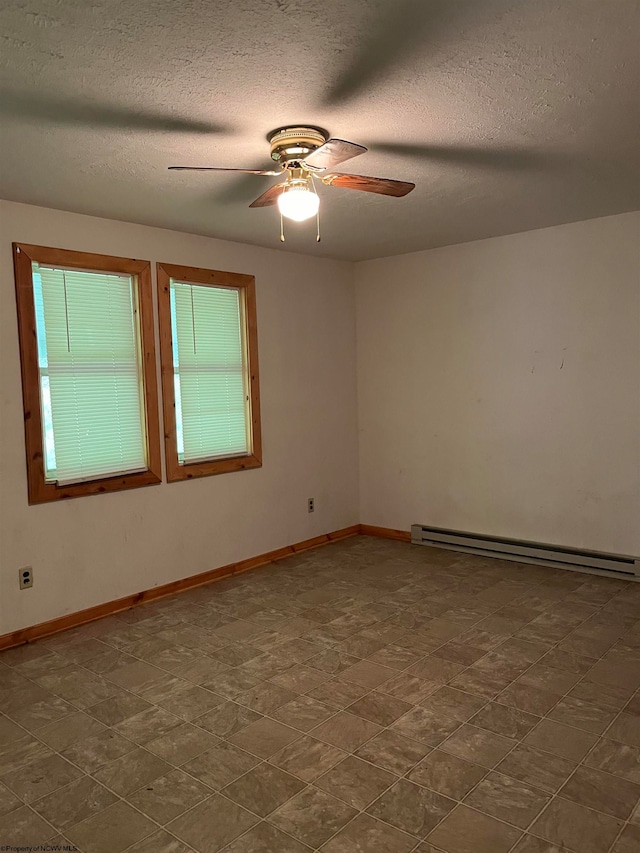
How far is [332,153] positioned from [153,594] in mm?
3086

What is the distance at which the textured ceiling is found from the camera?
1.84 metres

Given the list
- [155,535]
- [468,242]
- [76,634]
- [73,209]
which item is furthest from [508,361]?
[76,634]

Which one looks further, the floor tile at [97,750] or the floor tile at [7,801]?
the floor tile at [97,750]

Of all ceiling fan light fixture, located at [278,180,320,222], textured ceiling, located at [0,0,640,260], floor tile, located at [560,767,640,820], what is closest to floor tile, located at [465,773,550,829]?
floor tile, located at [560,767,640,820]

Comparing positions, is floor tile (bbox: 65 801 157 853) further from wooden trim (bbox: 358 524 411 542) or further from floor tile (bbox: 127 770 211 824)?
wooden trim (bbox: 358 524 411 542)

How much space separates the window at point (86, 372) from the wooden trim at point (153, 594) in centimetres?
73

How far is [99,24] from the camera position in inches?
72.1

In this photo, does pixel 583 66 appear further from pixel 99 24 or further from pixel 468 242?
pixel 468 242

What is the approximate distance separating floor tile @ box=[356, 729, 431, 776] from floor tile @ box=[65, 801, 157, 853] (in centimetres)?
82

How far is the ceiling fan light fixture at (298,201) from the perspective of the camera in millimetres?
2674

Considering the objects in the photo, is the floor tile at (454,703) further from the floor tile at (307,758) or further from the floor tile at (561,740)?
the floor tile at (307,758)

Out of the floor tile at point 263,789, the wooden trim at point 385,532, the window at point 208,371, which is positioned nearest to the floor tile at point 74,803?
the floor tile at point 263,789

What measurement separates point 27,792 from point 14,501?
1736 mm

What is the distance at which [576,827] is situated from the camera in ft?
6.59
